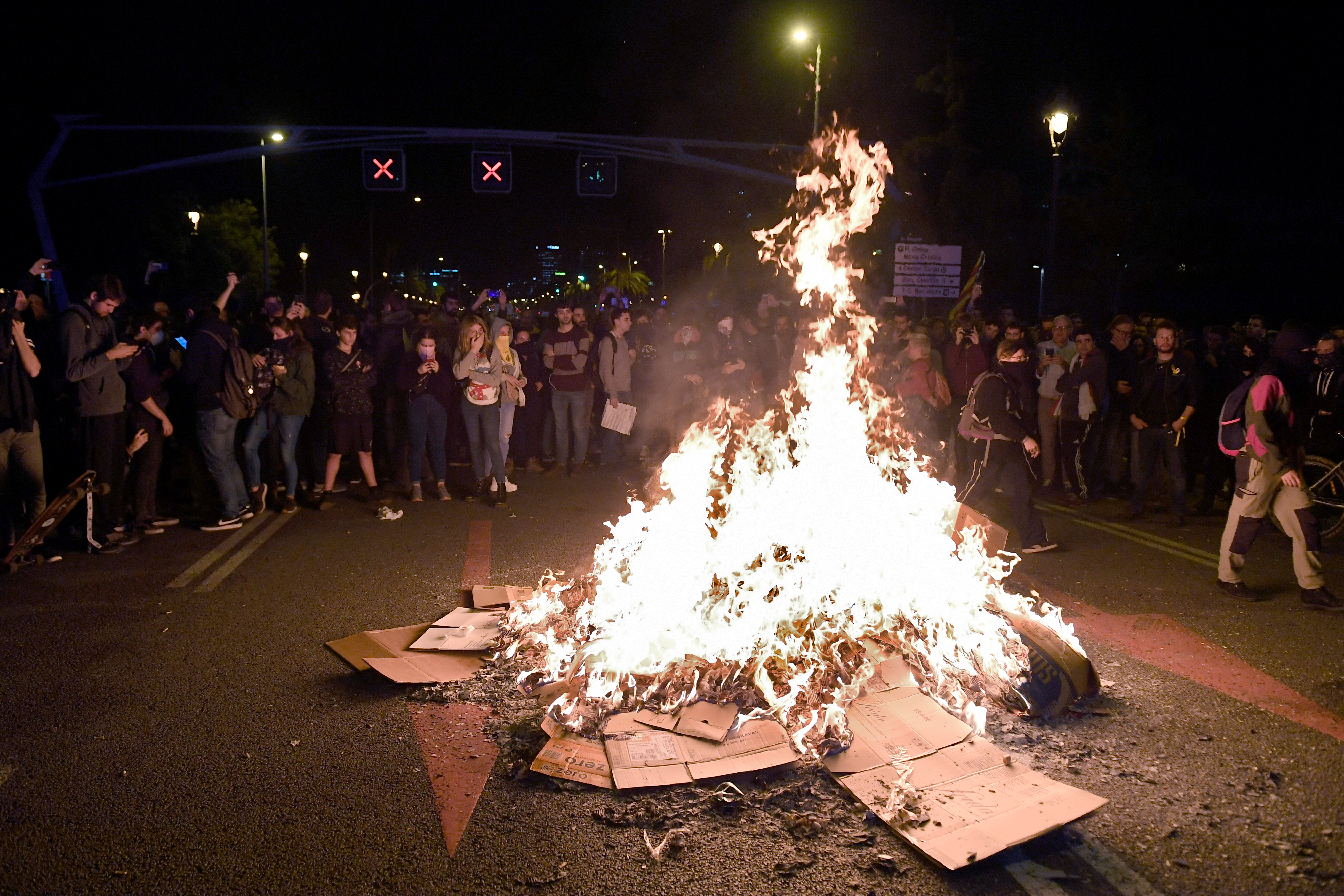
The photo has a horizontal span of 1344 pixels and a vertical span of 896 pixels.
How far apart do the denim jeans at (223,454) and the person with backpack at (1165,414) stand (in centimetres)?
908

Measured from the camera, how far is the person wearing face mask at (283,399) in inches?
356

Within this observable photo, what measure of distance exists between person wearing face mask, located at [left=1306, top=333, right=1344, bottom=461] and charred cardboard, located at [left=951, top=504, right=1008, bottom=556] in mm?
5791

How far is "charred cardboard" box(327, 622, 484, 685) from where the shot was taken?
5102 millimetres

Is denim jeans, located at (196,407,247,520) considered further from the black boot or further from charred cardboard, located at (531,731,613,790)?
charred cardboard, located at (531,731,613,790)

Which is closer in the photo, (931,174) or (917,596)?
(917,596)

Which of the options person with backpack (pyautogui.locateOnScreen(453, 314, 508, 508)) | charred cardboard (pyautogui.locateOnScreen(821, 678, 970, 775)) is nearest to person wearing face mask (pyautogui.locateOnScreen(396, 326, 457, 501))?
person with backpack (pyautogui.locateOnScreen(453, 314, 508, 508))

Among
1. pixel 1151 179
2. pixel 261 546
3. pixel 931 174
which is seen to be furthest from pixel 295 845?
pixel 1151 179

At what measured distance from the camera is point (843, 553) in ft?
16.5

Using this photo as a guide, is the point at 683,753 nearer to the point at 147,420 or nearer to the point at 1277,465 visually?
the point at 1277,465

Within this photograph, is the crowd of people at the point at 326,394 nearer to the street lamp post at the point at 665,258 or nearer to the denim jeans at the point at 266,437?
the denim jeans at the point at 266,437

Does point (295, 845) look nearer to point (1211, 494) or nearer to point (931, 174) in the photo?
point (1211, 494)

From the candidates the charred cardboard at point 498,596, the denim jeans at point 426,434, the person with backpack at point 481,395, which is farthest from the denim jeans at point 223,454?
the charred cardboard at point 498,596

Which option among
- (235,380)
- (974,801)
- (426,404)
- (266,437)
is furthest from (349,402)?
(974,801)

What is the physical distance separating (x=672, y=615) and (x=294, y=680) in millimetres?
2169
